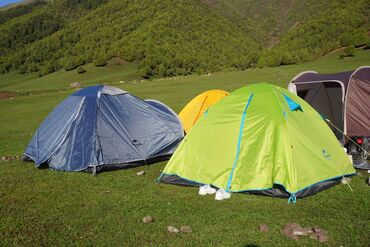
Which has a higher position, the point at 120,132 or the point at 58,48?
the point at 120,132

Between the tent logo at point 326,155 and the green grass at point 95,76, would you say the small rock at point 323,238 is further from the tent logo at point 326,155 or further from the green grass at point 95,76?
the green grass at point 95,76

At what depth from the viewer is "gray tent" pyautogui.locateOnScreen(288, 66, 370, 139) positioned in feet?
32.8

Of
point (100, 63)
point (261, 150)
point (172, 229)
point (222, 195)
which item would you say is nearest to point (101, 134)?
point (222, 195)

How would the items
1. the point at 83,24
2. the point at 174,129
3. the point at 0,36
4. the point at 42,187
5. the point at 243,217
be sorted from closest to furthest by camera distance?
→ the point at 243,217 → the point at 42,187 → the point at 174,129 → the point at 83,24 → the point at 0,36

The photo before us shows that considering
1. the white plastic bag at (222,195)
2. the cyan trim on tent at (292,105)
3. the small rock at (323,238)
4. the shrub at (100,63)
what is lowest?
the shrub at (100,63)

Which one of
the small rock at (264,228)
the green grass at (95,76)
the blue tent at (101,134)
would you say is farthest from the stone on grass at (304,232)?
the green grass at (95,76)

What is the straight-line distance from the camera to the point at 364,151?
9336 millimetres

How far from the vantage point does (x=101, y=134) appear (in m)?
9.33

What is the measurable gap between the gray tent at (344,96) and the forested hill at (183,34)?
43.5 meters

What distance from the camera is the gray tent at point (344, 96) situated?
998 cm

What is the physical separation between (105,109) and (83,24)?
115 meters

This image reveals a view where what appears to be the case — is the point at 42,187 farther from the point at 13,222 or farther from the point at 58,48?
the point at 58,48

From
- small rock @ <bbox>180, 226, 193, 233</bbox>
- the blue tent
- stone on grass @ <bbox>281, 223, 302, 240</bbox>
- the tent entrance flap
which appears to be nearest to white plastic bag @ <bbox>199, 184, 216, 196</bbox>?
small rock @ <bbox>180, 226, 193, 233</bbox>

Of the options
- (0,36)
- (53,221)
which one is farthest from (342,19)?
(0,36)
